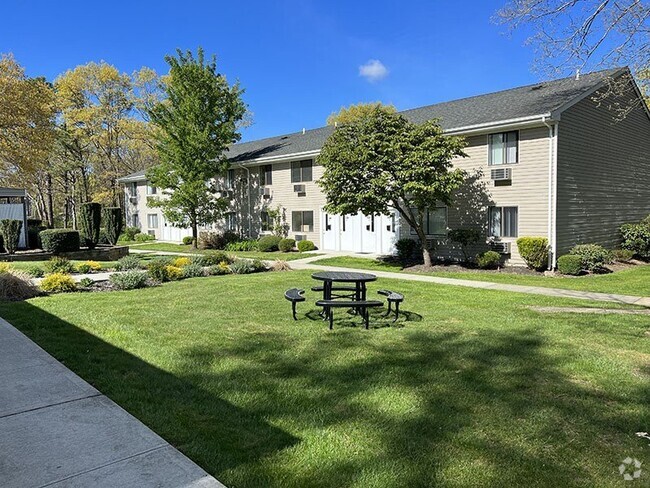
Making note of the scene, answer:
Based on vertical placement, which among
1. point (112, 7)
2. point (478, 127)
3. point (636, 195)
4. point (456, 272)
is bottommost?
point (456, 272)

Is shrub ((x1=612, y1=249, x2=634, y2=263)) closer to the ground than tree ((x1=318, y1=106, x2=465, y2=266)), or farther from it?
closer to the ground

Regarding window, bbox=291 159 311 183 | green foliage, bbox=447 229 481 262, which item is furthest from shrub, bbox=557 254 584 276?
window, bbox=291 159 311 183

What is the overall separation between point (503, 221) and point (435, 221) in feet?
9.11

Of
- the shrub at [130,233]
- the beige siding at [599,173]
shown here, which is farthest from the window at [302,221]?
the shrub at [130,233]

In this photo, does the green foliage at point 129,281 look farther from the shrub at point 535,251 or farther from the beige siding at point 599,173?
the beige siding at point 599,173

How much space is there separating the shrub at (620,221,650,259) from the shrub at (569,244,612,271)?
3991mm

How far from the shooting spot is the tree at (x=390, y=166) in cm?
1488

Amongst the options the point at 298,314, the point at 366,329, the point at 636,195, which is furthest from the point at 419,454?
the point at 636,195

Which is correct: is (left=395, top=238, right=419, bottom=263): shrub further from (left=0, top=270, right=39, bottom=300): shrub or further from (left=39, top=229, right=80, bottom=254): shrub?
(left=39, top=229, right=80, bottom=254): shrub

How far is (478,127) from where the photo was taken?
1614cm

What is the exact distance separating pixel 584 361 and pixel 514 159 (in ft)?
40.3

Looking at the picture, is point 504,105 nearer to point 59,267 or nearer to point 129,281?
point 129,281

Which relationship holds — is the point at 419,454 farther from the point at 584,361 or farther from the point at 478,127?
the point at 478,127

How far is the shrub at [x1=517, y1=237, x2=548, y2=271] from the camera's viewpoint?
579 inches
